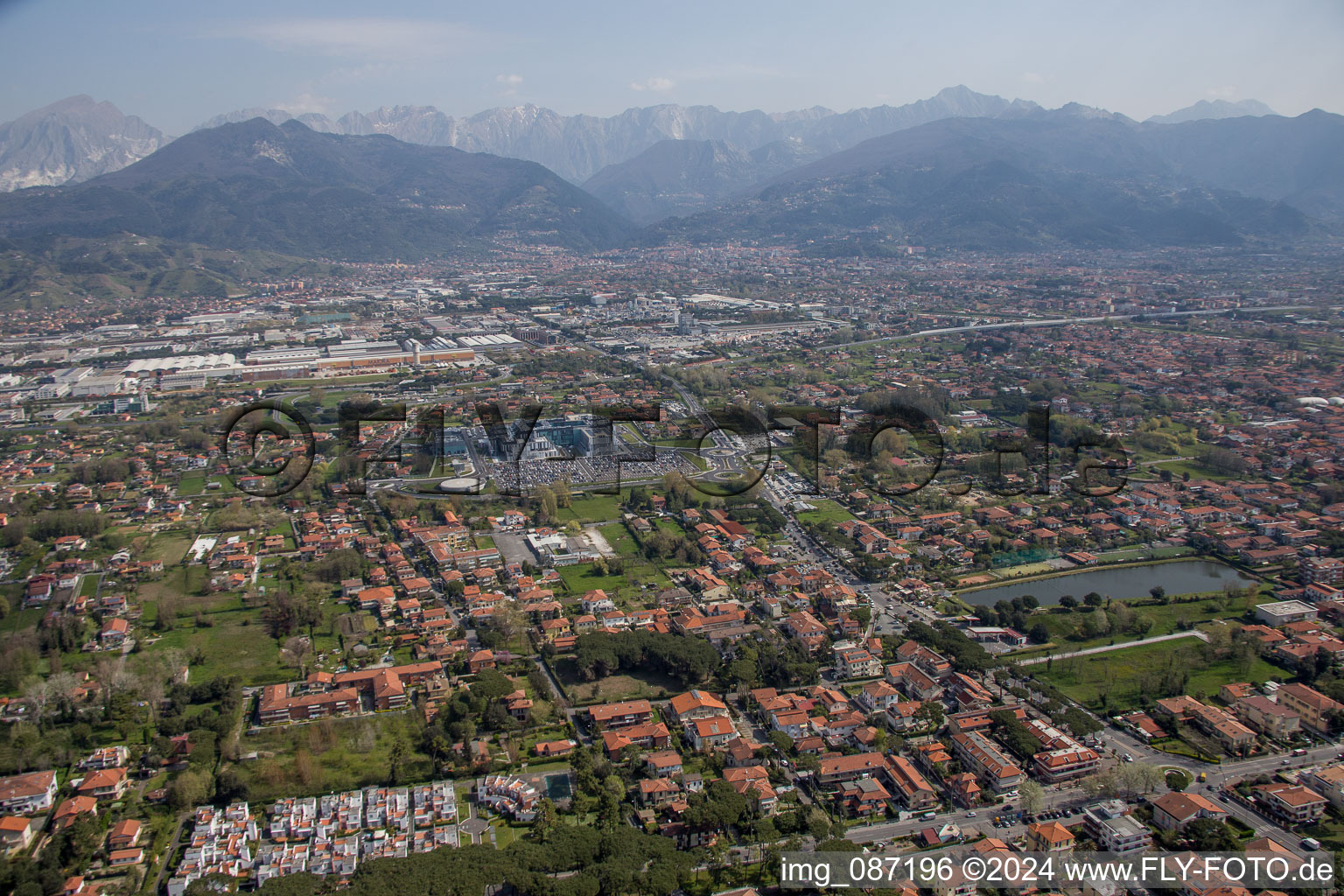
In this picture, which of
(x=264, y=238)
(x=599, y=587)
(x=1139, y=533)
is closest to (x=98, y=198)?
(x=264, y=238)

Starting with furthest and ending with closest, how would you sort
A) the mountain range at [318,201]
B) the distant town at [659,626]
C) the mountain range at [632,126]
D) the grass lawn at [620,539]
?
the mountain range at [632,126] → the mountain range at [318,201] → the grass lawn at [620,539] → the distant town at [659,626]

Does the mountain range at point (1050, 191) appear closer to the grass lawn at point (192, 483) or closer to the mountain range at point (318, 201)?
the mountain range at point (318, 201)

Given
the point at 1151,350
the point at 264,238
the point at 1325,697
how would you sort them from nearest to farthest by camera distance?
the point at 1325,697 → the point at 1151,350 → the point at 264,238

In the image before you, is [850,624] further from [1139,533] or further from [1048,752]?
[1139,533]

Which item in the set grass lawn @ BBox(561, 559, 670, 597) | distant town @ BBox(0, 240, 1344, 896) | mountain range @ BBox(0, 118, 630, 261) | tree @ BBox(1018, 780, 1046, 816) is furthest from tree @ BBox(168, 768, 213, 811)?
mountain range @ BBox(0, 118, 630, 261)

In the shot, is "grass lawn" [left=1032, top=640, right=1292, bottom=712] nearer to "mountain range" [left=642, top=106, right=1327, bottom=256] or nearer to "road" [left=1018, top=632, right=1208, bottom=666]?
"road" [left=1018, top=632, right=1208, bottom=666]

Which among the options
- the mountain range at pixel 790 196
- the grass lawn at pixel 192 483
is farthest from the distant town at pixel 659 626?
the mountain range at pixel 790 196
